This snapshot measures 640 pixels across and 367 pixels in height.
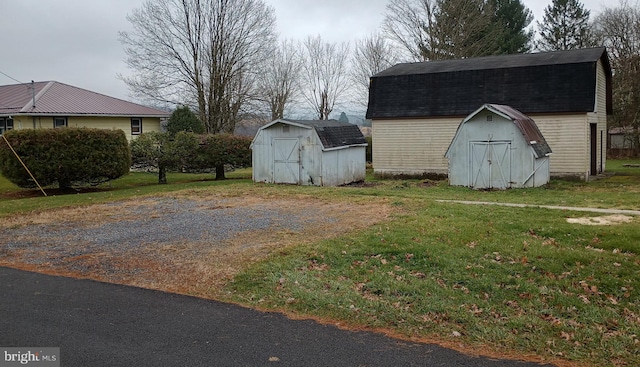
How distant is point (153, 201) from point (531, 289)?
12.7 m

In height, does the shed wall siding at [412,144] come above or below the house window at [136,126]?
below

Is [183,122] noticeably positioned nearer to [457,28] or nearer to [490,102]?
[490,102]

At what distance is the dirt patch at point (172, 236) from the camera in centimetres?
870

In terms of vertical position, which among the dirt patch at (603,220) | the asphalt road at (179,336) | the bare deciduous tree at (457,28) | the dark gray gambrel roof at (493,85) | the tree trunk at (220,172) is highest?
the bare deciduous tree at (457,28)

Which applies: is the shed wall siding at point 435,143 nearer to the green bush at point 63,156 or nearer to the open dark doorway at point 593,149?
the open dark doorway at point 593,149

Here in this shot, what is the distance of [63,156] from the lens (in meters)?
21.4

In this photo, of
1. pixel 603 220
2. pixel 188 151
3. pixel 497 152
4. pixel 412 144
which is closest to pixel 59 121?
pixel 188 151

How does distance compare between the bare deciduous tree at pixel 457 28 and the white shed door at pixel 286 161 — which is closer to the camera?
the white shed door at pixel 286 161

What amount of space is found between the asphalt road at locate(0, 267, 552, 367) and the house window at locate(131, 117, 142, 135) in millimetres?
28203

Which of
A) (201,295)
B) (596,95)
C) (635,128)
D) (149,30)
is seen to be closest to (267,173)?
(596,95)

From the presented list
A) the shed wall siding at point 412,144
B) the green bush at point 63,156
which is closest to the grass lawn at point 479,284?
the shed wall siding at point 412,144

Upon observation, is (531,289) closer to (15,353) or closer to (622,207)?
(15,353)

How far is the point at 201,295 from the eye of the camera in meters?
7.52

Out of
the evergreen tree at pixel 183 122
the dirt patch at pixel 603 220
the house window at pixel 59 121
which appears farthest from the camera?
the evergreen tree at pixel 183 122
